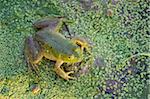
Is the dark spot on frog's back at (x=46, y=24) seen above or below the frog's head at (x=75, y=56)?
above

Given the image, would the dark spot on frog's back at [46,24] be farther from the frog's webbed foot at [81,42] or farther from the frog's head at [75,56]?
the frog's head at [75,56]

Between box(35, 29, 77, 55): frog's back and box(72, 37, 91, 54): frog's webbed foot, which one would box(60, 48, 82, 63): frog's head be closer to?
box(35, 29, 77, 55): frog's back

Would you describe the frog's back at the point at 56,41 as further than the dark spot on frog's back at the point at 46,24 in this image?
No

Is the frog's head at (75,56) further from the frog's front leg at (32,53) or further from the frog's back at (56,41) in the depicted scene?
the frog's front leg at (32,53)

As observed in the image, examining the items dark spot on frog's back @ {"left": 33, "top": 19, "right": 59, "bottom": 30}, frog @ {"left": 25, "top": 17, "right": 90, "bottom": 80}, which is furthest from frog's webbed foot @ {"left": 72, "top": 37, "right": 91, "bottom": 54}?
dark spot on frog's back @ {"left": 33, "top": 19, "right": 59, "bottom": 30}

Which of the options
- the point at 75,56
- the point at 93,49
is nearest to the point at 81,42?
the point at 93,49

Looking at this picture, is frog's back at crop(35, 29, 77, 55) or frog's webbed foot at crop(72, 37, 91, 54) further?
frog's webbed foot at crop(72, 37, 91, 54)

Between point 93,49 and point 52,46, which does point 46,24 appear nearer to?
point 52,46

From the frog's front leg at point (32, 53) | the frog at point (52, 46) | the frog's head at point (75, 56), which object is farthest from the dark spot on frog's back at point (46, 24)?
the frog's head at point (75, 56)
